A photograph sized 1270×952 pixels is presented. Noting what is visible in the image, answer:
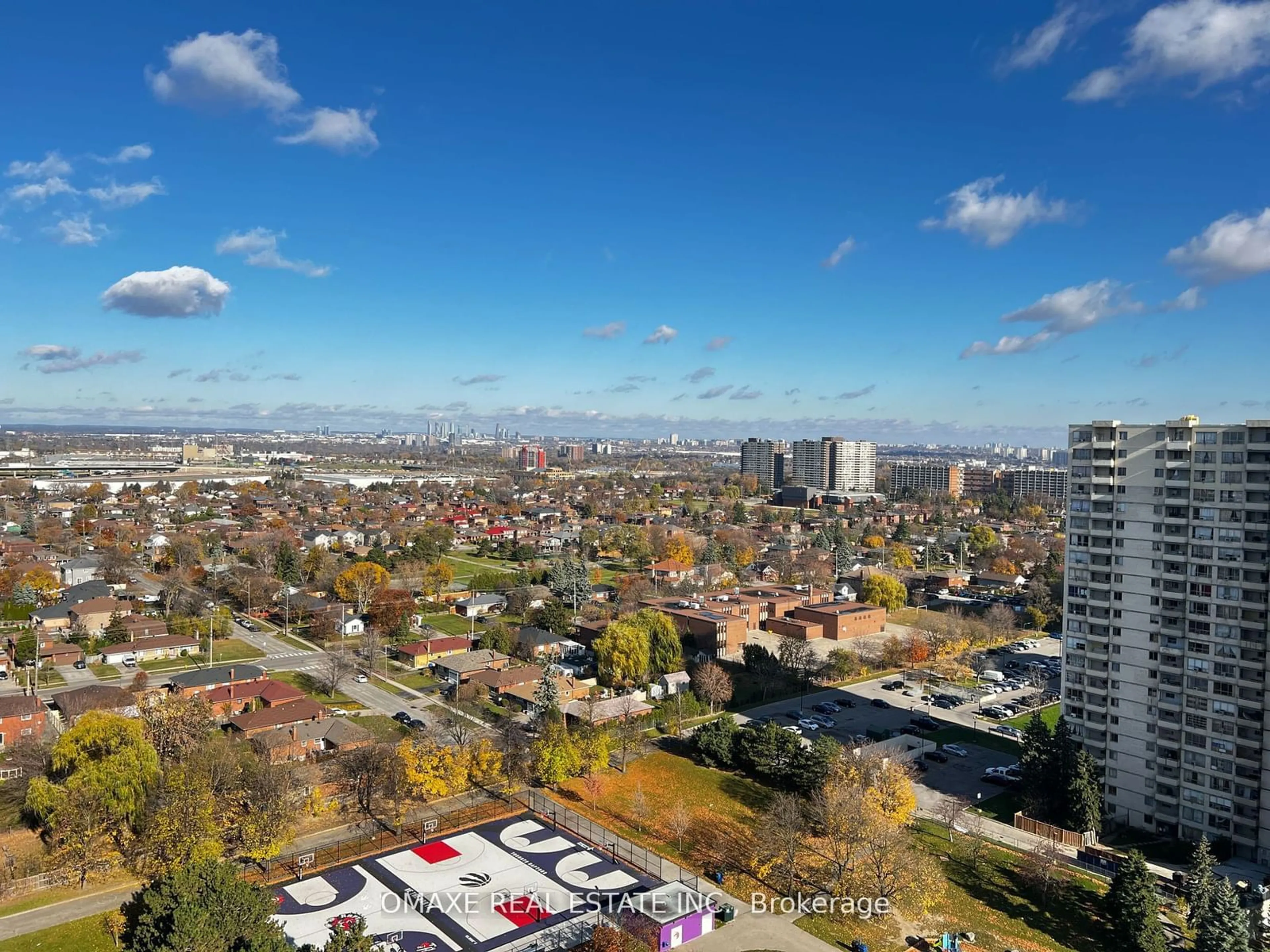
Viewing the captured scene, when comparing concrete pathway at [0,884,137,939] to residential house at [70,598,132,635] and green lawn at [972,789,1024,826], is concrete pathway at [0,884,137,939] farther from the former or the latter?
residential house at [70,598,132,635]

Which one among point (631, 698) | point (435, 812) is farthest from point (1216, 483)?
point (435, 812)

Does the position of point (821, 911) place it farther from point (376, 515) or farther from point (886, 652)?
point (376, 515)

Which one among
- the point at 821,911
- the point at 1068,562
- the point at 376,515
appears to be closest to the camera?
the point at 821,911

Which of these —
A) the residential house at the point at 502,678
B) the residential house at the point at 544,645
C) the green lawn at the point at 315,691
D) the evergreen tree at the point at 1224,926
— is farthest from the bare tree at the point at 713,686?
the evergreen tree at the point at 1224,926

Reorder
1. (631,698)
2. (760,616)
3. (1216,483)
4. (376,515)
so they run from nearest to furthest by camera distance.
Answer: (1216,483)
(631,698)
(760,616)
(376,515)

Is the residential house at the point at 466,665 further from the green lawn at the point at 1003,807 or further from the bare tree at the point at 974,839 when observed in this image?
the green lawn at the point at 1003,807

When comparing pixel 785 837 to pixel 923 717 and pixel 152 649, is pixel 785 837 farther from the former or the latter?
pixel 152 649

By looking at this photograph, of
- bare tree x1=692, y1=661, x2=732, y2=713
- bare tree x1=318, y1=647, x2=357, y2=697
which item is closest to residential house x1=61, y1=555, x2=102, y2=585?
bare tree x1=318, y1=647, x2=357, y2=697

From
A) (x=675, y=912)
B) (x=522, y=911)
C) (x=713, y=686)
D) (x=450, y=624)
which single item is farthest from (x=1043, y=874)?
(x=450, y=624)
